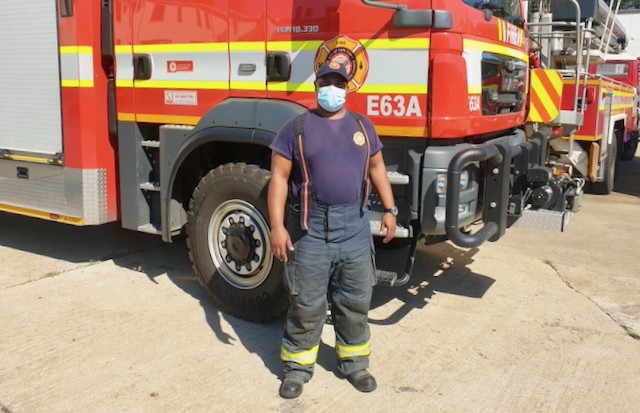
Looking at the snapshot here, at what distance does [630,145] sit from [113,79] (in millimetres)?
13009

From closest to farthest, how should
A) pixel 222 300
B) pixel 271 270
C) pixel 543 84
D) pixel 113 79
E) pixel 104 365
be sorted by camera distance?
pixel 104 365 → pixel 271 270 → pixel 222 300 → pixel 113 79 → pixel 543 84

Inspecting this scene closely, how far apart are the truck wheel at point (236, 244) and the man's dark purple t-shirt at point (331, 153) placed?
84 cm

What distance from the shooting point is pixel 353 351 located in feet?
11.9

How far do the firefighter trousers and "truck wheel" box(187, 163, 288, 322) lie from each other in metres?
0.68

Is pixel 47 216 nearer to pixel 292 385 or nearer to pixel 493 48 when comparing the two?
pixel 292 385

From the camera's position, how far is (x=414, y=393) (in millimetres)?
3564

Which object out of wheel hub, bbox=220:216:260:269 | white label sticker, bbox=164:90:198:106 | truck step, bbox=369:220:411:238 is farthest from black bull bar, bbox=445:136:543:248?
white label sticker, bbox=164:90:198:106

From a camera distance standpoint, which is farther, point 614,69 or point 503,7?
point 614,69

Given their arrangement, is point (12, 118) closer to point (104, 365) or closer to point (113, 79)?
point (113, 79)

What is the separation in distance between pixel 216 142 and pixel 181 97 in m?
0.40

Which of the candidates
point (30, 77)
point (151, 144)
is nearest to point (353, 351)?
point (151, 144)

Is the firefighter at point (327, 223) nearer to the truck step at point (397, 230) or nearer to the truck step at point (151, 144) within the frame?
the truck step at point (397, 230)

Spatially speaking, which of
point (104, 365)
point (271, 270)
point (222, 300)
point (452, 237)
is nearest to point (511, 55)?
point (452, 237)

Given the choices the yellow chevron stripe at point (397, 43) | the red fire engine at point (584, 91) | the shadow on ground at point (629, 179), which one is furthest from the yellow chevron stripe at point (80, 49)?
the shadow on ground at point (629, 179)
